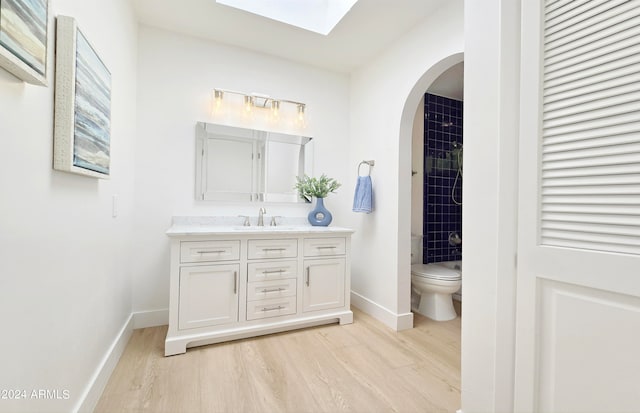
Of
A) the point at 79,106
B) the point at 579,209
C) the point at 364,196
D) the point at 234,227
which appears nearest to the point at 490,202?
the point at 579,209

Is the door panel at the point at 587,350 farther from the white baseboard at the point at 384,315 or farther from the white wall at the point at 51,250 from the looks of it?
the white wall at the point at 51,250

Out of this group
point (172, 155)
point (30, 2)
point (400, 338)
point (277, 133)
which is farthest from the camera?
point (277, 133)

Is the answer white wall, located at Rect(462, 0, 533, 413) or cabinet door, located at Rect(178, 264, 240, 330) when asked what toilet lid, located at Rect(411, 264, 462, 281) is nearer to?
white wall, located at Rect(462, 0, 533, 413)

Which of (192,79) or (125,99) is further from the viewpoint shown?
(192,79)

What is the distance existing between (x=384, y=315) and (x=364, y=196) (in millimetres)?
1098

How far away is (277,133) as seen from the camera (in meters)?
2.76

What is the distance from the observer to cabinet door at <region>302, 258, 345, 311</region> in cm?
233

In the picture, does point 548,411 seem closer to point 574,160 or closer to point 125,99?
point 574,160

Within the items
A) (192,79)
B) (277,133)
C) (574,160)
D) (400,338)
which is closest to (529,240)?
(574,160)

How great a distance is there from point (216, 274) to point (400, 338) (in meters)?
1.51

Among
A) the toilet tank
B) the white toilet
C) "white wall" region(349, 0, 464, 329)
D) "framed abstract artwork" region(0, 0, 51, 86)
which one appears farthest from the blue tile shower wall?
"framed abstract artwork" region(0, 0, 51, 86)

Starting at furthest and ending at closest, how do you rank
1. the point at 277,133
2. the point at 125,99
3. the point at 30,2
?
1. the point at 277,133
2. the point at 125,99
3. the point at 30,2

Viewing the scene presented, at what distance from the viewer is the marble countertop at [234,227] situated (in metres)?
2.06

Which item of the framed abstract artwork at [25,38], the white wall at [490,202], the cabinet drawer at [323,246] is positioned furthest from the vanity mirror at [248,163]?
the white wall at [490,202]
